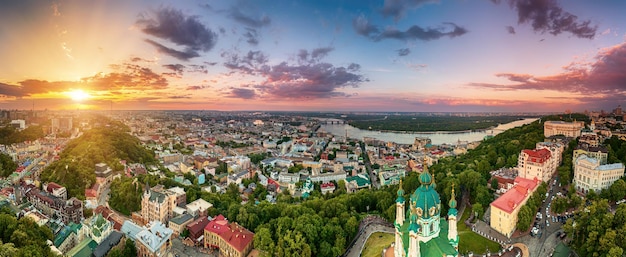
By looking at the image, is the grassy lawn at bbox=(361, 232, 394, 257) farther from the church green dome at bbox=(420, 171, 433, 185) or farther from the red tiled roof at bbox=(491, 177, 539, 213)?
the red tiled roof at bbox=(491, 177, 539, 213)

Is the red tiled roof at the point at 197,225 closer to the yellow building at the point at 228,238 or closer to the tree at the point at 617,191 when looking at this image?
the yellow building at the point at 228,238

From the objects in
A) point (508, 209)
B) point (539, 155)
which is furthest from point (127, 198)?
point (539, 155)

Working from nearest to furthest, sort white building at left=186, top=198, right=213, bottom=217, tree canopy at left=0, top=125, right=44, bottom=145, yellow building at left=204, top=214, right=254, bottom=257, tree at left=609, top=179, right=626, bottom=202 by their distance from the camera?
yellow building at left=204, top=214, right=254, bottom=257 → tree at left=609, top=179, right=626, bottom=202 → white building at left=186, top=198, right=213, bottom=217 → tree canopy at left=0, top=125, right=44, bottom=145

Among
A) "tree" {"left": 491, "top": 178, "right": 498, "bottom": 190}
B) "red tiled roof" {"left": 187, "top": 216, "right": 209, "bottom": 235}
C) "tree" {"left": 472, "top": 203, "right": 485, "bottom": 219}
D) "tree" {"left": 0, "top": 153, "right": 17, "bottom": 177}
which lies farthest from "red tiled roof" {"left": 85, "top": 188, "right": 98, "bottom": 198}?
"tree" {"left": 491, "top": 178, "right": 498, "bottom": 190}

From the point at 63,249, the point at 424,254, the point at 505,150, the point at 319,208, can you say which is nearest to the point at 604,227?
the point at 424,254

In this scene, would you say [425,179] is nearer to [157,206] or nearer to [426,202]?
[426,202]

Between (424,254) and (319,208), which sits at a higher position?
(424,254)

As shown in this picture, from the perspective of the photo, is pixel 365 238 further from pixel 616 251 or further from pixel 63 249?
pixel 63 249
